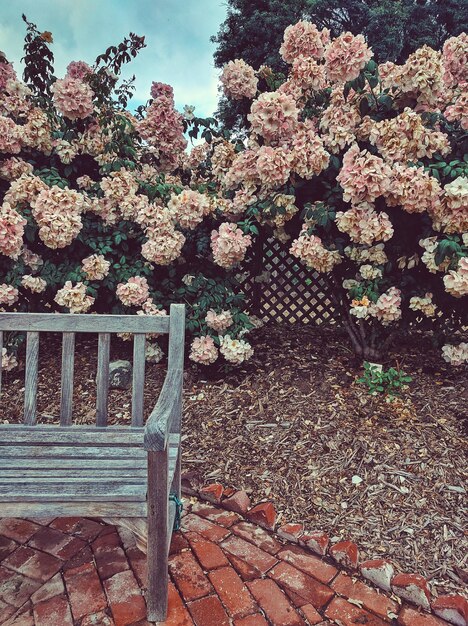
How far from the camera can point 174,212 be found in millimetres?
3406

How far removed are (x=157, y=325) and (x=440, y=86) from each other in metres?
2.35

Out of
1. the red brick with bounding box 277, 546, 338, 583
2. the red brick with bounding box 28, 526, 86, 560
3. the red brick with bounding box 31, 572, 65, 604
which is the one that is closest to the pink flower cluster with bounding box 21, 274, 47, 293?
the red brick with bounding box 28, 526, 86, 560

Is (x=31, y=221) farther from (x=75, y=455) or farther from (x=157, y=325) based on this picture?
(x=75, y=455)

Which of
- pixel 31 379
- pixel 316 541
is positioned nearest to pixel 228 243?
pixel 31 379

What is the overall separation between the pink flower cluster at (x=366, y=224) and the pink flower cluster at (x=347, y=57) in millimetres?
865

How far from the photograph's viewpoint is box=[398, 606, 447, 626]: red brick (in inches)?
72.6

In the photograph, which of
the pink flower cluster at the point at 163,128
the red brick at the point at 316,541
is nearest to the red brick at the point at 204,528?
the red brick at the point at 316,541

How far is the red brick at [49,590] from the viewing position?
1.86 meters

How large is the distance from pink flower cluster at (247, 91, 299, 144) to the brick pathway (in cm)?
242

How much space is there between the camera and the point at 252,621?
1.79 m

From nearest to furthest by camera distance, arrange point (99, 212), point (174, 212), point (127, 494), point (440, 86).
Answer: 1. point (127, 494)
2. point (440, 86)
3. point (174, 212)
4. point (99, 212)

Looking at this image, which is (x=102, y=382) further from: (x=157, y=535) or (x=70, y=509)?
(x=157, y=535)

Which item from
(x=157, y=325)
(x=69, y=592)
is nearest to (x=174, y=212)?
(x=157, y=325)

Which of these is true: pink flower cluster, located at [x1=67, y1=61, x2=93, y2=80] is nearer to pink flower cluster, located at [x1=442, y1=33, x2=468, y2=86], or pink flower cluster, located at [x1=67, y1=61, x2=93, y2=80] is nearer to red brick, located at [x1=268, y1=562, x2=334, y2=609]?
pink flower cluster, located at [x1=442, y1=33, x2=468, y2=86]
